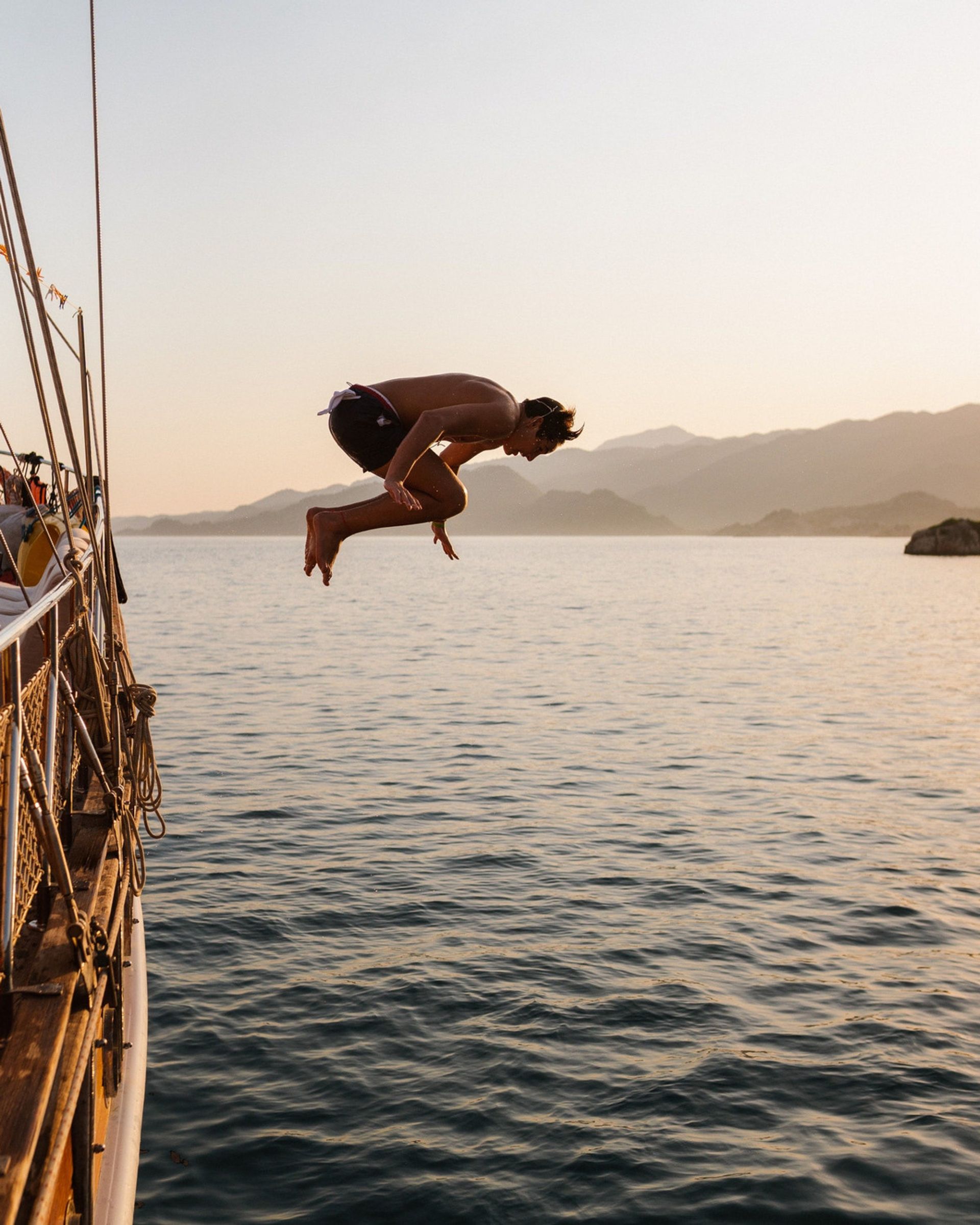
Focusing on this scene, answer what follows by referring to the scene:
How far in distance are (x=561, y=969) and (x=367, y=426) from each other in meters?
9.84

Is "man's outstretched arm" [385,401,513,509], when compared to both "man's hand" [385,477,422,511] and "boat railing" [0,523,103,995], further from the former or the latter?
"boat railing" [0,523,103,995]

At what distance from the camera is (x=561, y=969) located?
14.0 meters

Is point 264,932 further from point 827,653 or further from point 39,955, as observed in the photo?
point 827,653

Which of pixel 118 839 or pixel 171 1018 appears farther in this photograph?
pixel 171 1018

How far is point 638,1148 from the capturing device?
1015 cm

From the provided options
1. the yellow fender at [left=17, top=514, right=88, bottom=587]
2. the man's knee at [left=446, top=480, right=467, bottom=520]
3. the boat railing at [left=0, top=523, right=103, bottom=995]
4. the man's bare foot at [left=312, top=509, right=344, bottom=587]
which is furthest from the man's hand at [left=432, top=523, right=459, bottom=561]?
the yellow fender at [left=17, top=514, right=88, bottom=587]

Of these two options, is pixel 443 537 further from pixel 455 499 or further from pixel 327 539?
pixel 327 539

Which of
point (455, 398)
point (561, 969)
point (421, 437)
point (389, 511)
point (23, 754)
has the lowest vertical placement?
point (561, 969)

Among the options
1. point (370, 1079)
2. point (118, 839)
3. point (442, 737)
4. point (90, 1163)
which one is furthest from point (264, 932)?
point (442, 737)

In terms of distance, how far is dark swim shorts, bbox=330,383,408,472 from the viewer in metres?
5.69

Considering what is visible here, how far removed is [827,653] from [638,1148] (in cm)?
5068

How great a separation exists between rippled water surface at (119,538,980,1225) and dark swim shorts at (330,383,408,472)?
6.44 meters

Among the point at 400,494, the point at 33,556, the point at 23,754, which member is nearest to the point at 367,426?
the point at 400,494

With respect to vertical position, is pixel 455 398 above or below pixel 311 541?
above
